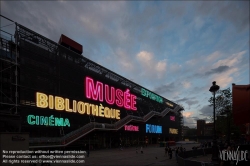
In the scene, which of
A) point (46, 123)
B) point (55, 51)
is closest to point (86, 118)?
point (46, 123)

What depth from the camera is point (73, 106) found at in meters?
55.4

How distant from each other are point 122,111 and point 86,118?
735 inches

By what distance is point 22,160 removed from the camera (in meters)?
14.4

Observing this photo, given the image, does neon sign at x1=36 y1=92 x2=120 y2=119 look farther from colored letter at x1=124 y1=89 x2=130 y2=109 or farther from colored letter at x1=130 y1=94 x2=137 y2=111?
colored letter at x1=130 y1=94 x2=137 y2=111

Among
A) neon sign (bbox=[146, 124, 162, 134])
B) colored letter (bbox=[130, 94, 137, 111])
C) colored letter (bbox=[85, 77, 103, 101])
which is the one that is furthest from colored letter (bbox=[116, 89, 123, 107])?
neon sign (bbox=[146, 124, 162, 134])

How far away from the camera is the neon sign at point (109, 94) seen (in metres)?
61.8

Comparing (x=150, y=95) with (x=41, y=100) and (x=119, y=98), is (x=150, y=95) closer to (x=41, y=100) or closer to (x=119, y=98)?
(x=119, y=98)

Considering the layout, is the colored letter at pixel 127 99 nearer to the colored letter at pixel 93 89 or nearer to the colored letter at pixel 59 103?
the colored letter at pixel 93 89

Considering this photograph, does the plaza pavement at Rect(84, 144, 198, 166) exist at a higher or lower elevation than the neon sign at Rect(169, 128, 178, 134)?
higher

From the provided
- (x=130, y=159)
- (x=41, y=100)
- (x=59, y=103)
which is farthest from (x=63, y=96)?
(x=130, y=159)

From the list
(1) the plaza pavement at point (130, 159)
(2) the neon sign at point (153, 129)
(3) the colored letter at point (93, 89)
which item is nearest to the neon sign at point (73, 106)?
(3) the colored letter at point (93, 89)

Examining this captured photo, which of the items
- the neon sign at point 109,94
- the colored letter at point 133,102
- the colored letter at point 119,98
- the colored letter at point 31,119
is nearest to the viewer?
the colored letter at point 31,119

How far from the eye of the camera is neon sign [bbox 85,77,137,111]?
203 feet

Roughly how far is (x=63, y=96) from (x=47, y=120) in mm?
7185
